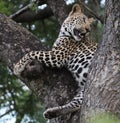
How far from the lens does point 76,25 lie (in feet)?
22.0

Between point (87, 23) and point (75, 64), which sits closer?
point (75, 64)

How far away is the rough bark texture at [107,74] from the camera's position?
13.0ft

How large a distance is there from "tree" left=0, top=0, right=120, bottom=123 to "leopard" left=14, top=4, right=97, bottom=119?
9 centimetres

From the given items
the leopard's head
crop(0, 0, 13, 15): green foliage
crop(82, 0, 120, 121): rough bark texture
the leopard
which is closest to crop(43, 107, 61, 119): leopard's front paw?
the leopard

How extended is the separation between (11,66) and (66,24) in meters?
1.44

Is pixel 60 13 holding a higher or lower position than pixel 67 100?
higher

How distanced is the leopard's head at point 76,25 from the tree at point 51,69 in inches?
23.9

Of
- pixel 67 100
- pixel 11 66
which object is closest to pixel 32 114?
pixel 11 66

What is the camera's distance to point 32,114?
908 centimetres

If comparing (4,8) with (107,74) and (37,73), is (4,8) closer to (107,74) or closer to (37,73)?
(37,73)

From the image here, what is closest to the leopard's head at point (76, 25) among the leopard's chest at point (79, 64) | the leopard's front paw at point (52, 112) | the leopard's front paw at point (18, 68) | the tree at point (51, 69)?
the leopard's chest at point (79, 64)

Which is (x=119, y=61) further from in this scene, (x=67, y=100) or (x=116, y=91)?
(x=67, y=100)

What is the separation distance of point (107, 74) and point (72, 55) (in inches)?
85.4

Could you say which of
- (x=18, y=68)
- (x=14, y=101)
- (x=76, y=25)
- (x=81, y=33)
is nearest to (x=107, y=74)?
(x=18, y=68)
